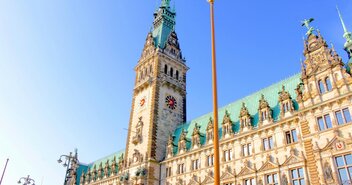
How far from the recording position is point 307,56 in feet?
123

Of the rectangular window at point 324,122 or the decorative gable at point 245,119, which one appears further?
the decorative gable at point 245,119

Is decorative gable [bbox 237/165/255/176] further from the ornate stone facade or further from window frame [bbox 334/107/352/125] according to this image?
window frame [bbox 334/107/352/125]

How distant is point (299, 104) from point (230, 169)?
43.8ft

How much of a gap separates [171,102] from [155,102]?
491cm

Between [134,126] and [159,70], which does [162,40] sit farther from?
A: [134,126]

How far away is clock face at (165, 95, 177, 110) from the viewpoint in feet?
212

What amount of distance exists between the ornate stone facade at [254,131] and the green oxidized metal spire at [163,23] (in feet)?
10.3

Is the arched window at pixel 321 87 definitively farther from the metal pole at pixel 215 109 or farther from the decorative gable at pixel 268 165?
the metal pole at pixel 215 109

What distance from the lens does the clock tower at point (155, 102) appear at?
187 feet

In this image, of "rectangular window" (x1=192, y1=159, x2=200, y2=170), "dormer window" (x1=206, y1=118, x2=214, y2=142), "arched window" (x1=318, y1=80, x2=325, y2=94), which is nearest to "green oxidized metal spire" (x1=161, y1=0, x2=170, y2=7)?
"dormer window" (x1=206, y1=118, x2=214, y2=142)

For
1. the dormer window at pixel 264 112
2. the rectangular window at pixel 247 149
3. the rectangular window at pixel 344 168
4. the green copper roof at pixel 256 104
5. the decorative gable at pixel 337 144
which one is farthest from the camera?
the green copper roof at pixel 256 104

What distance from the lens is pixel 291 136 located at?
1430 inches

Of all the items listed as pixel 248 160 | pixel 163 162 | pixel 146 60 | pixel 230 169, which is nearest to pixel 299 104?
pixel 248 160

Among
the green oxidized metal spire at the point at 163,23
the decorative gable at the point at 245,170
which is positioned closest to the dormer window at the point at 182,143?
the decorative gable at the point at 245,170
